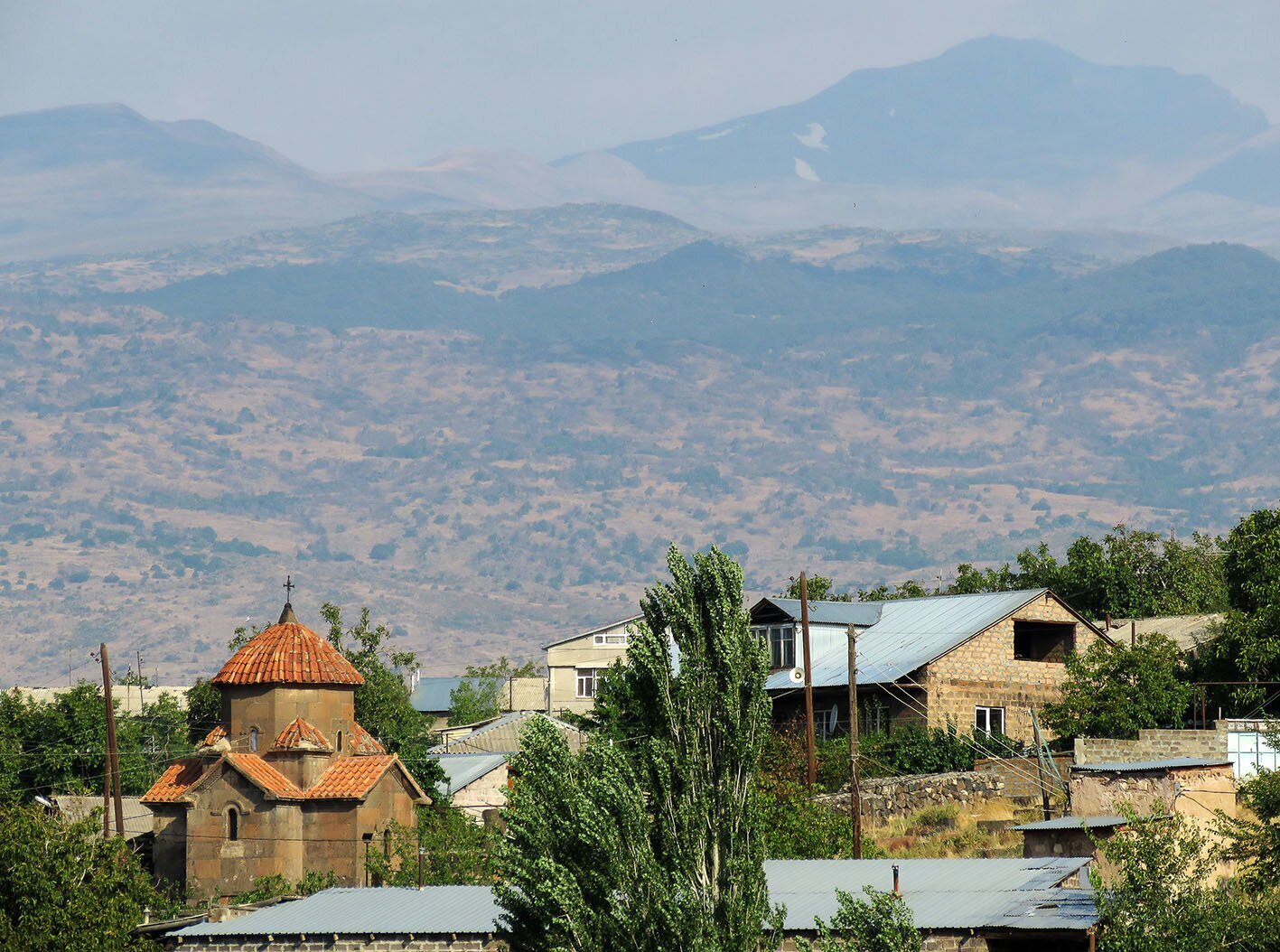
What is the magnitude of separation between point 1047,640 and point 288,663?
101ft

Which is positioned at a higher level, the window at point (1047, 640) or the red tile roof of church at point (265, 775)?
the window at point (1047, 640)

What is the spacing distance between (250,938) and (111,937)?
339 cm

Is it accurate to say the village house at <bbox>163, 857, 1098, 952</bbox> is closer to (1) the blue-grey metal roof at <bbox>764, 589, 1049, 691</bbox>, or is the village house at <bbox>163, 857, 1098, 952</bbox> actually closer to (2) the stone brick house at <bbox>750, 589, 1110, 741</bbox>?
(2) the stone brick house at <bbox>750, 589, 1110, 741</bbox>

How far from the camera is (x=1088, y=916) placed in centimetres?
3897

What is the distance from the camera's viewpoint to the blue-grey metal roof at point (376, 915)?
46.7 meters

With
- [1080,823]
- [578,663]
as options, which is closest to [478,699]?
[578,663]

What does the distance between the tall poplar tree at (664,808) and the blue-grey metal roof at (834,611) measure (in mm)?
42094

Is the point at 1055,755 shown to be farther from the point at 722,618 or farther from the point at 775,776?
the point at 722,618

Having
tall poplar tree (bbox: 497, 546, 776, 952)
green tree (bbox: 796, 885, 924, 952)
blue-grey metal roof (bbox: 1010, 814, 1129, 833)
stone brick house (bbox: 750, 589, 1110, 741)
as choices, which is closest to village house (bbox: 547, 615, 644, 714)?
stone brick house (bbox: 750, 589, 1110, 741)

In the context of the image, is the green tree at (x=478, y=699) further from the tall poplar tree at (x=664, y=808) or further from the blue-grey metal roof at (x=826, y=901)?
the tall poplar tree at (x=664, y=808)

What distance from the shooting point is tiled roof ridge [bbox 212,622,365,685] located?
6475 cm

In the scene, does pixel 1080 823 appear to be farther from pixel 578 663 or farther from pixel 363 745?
pixel 578 663

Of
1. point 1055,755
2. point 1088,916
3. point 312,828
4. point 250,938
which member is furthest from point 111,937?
point 1055,755

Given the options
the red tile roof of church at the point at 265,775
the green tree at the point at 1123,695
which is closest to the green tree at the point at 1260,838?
the green tree at the point at 1123,695
